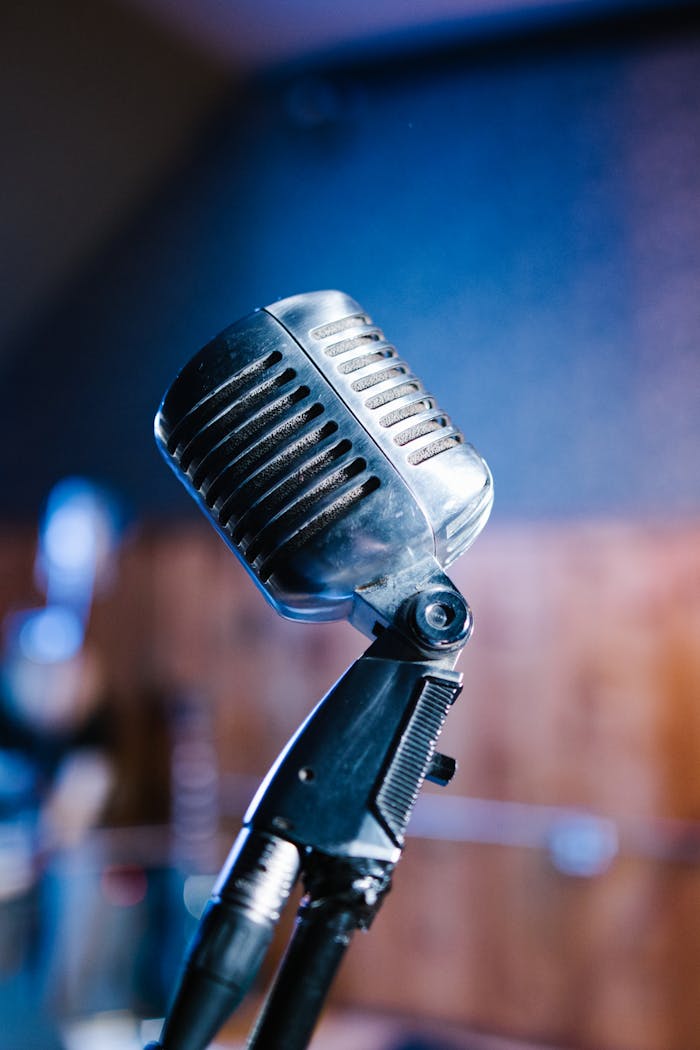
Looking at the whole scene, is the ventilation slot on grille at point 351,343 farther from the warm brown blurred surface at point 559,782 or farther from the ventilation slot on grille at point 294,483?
the warm brown blurred surface at point 559,782

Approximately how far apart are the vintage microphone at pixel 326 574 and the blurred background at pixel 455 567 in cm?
91

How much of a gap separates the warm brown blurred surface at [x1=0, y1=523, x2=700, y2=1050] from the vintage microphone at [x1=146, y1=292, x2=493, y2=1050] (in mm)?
2246

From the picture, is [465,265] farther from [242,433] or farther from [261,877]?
[261,877]

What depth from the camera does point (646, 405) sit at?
222cm

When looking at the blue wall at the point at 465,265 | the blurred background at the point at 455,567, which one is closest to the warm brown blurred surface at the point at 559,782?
the blurred background at the point at 455,567

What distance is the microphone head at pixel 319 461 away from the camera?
520 mm

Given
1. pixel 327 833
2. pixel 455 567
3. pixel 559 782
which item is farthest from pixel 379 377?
pixel 559 782

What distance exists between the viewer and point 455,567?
2826 mm

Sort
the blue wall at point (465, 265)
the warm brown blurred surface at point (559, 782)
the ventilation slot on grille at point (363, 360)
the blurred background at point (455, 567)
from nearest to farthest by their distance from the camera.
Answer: the ventilation slot on grille at point (363, 360), the blue wall at point (465, 265), the blurred background at point (455, 567), the warm brown blurred surface at point (559, 782)

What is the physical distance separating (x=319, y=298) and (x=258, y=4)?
1.97 metres

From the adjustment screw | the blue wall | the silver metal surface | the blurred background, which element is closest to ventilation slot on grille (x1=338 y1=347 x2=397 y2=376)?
the adjustment screw

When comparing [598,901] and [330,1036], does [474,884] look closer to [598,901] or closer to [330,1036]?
[598,901]

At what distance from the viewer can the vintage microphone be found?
46 cm

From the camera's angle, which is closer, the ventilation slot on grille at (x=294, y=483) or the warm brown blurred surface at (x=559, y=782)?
the ventilation slot on grille at (x=294, y=483)
